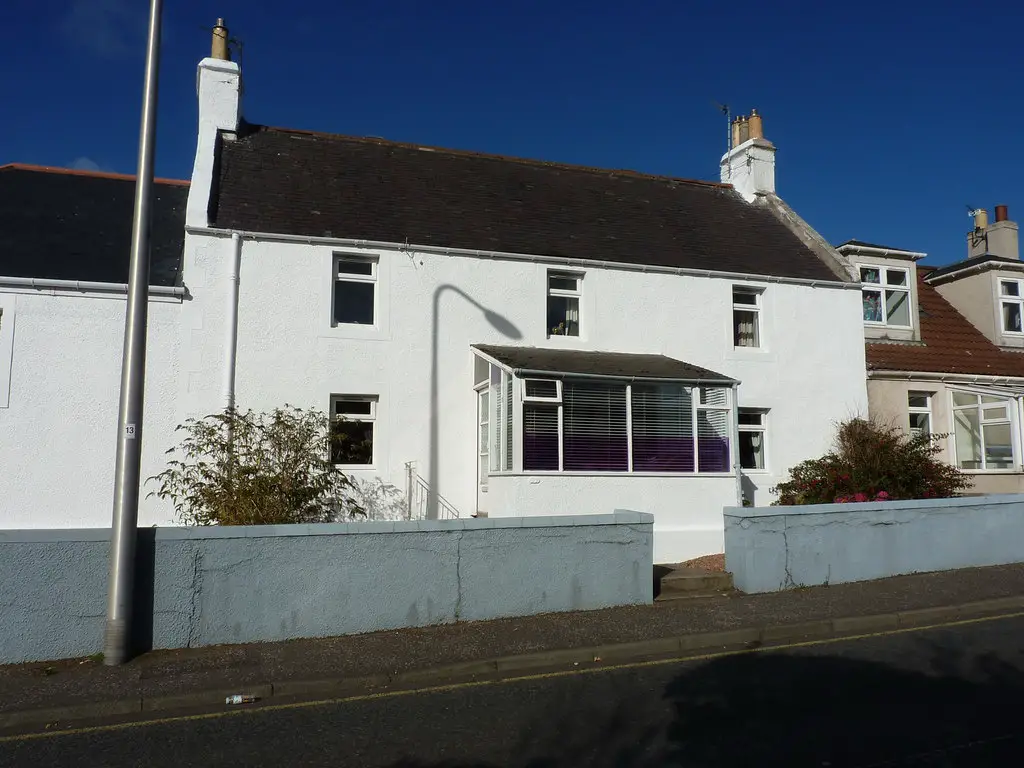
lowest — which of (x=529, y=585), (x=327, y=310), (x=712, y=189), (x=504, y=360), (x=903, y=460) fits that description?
(x=529, y=585)

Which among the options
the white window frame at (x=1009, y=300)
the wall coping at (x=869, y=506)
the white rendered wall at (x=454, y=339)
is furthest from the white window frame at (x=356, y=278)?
the white window frame at (x=1009, y=300)

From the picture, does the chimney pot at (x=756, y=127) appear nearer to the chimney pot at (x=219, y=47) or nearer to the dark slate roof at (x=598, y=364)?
the dark slate roof at (x=598, y=364)

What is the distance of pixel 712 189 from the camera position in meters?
21.2

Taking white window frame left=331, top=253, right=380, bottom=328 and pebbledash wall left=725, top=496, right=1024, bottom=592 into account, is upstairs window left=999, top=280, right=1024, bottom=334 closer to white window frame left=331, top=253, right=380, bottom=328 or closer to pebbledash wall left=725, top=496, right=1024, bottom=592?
pebbledash wall left=725, top=496, right=1024, bottom=592

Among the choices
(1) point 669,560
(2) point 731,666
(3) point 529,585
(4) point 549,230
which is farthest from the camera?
(4) point 549,230

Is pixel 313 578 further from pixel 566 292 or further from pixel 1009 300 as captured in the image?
pixel 1009 300

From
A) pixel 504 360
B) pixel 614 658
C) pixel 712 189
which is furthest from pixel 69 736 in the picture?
pixel 712 189

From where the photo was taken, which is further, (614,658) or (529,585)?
(529,585)

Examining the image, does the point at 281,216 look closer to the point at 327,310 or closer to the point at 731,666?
the point at 327,310

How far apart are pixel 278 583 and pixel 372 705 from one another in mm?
2454

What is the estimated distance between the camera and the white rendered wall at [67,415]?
41.9ft

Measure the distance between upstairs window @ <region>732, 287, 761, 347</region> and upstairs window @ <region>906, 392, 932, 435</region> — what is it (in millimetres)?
4321

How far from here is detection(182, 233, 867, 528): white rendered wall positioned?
1404 cm

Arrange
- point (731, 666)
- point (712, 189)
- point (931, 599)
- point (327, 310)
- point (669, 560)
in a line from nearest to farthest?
1. point (731, 666)
2. point (931, 599)
3. point (669, 560)
4. point (327, 310)
5. point (712, 189)
